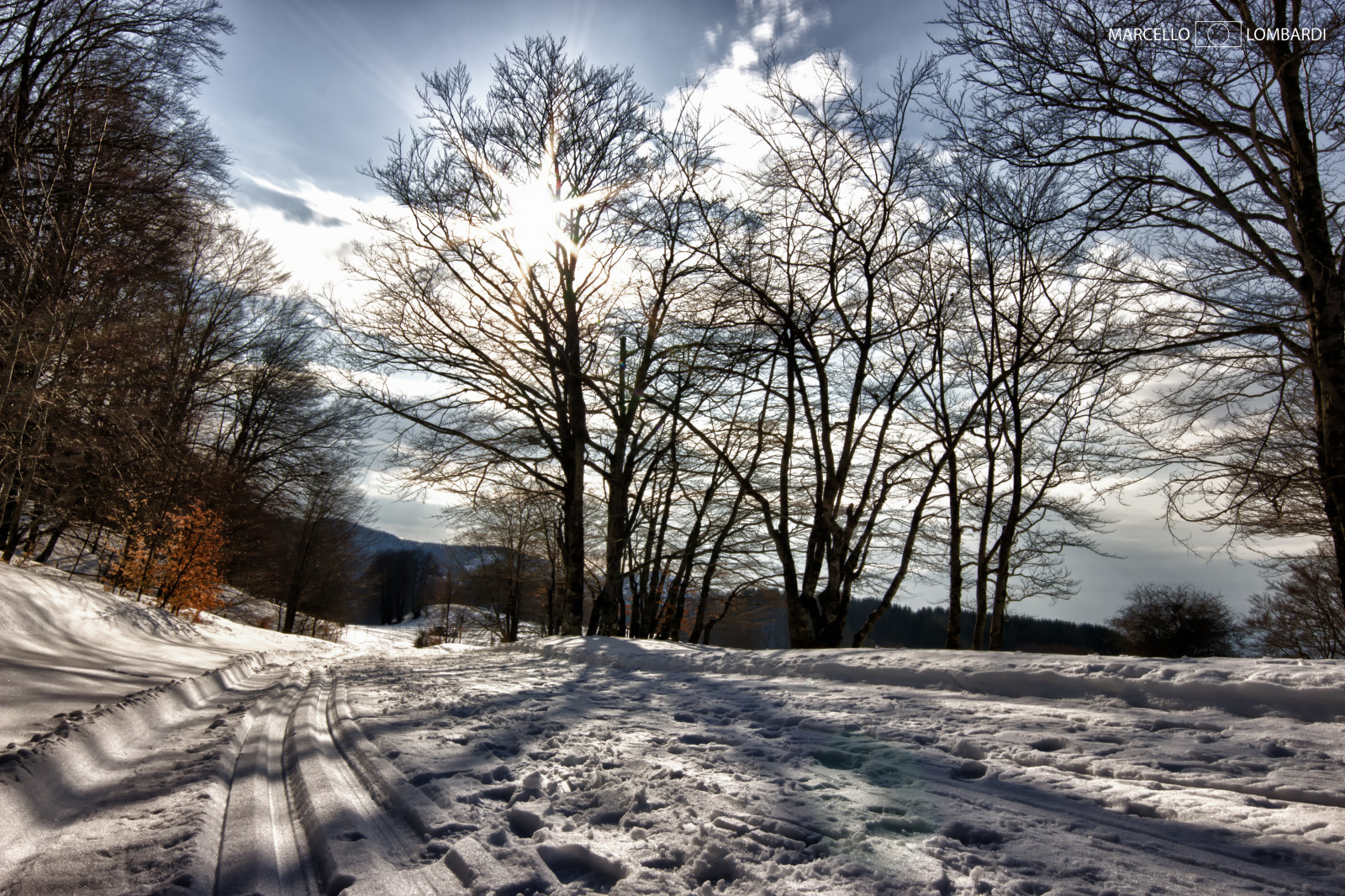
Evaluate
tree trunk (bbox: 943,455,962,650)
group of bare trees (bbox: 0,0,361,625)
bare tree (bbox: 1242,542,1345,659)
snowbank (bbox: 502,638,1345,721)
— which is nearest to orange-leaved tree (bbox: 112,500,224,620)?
group of bare trees (bbox: 0,0,361,625)

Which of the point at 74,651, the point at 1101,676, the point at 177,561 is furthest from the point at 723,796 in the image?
the point at 177,561

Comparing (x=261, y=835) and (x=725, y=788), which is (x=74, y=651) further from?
(x=725, y=788)

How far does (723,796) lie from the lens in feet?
8.23

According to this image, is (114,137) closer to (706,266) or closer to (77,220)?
(77,220)

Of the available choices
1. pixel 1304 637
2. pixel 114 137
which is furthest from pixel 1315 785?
pixel 1304 637

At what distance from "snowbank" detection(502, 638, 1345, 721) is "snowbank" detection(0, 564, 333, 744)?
15.7ft

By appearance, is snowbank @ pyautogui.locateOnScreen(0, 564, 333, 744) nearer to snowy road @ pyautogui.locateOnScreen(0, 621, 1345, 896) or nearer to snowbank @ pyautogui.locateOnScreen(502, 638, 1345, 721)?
snowy road @ pyautogui.locateOnScreen(0, 621, 1345, 896)

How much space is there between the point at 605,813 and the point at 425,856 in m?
0.66

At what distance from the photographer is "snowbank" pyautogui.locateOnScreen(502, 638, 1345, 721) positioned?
3.05 meters

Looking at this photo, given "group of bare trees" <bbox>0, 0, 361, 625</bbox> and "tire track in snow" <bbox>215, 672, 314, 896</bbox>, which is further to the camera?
"group of bare trees" <bbox>0, 0, 361, 625</bbox>

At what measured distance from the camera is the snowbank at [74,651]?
11.8 ft

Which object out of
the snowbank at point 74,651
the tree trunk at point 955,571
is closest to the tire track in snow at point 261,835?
the snowbank at point 74,651

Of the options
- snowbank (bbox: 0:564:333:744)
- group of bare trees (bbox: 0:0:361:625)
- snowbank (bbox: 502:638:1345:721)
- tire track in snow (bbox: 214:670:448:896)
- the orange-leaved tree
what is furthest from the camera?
the orange-leaved tree

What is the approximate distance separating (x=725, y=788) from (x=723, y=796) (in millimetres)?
87
